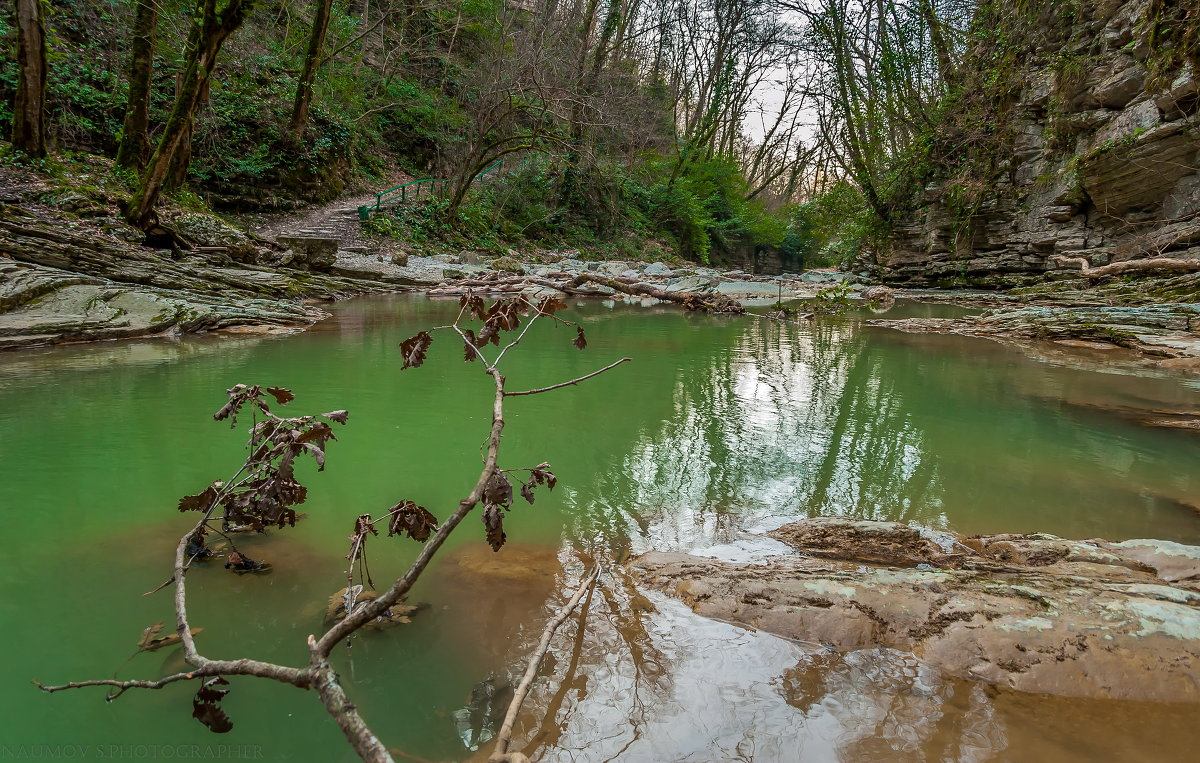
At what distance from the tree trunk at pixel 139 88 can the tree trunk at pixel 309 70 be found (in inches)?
234

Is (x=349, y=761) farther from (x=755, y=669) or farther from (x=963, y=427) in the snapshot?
(x=963, y=427)

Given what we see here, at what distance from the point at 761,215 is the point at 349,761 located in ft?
109

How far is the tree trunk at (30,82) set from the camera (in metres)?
8.74

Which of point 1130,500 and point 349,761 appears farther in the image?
point 1130,500

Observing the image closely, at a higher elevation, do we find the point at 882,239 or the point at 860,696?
the point at 882,239

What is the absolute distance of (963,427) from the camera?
416 cm

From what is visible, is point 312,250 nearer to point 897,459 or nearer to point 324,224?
point 324,224

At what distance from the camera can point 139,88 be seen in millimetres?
9992

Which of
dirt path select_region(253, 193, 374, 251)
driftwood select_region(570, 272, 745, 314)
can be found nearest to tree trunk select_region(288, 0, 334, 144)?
dirt path select_region(253, 193, 374, 251)

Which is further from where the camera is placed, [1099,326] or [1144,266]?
[1144,266]

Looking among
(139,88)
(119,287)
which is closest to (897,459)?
(119,287)

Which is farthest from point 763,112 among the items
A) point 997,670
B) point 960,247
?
point 997,670

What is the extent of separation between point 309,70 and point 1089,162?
63.5ft

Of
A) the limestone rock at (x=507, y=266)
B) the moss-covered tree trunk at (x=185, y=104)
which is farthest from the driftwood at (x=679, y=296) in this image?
the moss-covered tree trunk at (x=185, y=104)
